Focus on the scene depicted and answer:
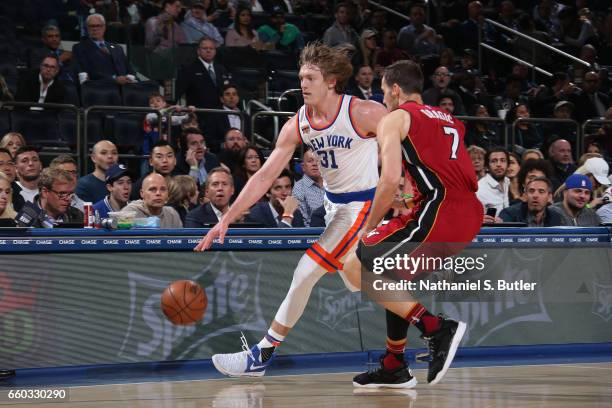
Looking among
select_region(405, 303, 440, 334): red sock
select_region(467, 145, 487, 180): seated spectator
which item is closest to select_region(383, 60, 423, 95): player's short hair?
select_region(405, 303, 440, 334): red sock

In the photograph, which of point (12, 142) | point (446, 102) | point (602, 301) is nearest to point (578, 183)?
point (602, 301)

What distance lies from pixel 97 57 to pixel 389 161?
8.15m

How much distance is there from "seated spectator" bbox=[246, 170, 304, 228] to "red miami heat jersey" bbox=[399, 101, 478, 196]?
353cm

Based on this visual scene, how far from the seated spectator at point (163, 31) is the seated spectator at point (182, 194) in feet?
16.7

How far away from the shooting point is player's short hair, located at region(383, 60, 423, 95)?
7723 mm

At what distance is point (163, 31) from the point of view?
1587 cm

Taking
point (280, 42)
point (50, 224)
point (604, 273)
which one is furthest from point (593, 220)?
point (280, 42)

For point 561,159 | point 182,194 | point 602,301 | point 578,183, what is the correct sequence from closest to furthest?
1. point 602,301
2. point 182,194
3. point 578,183
4. point 561,159

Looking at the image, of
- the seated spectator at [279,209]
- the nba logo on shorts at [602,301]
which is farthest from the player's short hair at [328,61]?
the nba logo on shorts at [602,301]

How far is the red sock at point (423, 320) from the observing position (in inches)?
298

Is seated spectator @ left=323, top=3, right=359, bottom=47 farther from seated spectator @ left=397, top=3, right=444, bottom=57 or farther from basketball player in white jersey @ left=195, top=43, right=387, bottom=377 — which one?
basketball player in white jersey @ left=195, top=43, right=387, bottom=377

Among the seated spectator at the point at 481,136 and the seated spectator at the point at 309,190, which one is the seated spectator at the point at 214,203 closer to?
the seated spectator at the point at 309,190

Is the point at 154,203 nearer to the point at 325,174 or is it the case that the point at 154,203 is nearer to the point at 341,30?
the point at 325,174

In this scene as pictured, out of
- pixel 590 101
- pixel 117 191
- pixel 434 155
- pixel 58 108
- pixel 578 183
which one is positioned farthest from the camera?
pixel 590 101
